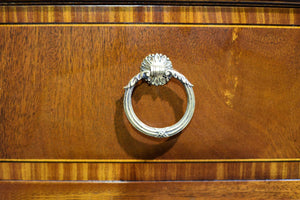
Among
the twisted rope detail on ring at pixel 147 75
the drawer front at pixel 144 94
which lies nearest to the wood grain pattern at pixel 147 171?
the drawer front at pixel 144 94

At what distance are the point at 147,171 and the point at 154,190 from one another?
27mm

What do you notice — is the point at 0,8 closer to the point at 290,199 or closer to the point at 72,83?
the point at 72,83

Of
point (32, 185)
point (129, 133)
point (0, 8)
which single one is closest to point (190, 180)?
point (129, 133)

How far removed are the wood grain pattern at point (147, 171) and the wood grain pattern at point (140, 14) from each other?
0.62ft

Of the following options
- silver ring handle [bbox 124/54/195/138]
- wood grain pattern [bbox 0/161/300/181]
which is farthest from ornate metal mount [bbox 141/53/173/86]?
wood grain pattern [bbox 0/161/300/181]

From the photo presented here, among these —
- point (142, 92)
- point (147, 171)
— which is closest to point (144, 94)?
point (142, 92)

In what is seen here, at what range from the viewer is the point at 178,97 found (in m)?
0.31

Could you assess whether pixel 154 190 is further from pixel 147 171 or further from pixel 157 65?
pixel 157 65

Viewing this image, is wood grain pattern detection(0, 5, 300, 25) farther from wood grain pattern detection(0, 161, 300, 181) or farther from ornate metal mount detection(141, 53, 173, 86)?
wood grain pattern detection(0, 161, 300, 181)

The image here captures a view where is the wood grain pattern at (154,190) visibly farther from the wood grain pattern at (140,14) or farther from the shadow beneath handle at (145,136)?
the wood grain pattern at (140,14)

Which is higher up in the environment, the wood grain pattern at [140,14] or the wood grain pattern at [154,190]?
the wood grain pattern at [140,14]

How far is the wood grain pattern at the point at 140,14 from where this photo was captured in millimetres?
297

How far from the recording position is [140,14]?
299 mm

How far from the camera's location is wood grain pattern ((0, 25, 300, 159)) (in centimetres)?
30
